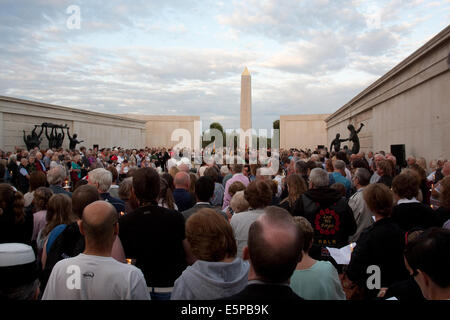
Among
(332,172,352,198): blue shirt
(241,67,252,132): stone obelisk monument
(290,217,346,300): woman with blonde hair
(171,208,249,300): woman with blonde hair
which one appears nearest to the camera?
(171,208,249,300): woman with blonde hair

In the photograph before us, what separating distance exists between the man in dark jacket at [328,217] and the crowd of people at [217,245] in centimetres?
1

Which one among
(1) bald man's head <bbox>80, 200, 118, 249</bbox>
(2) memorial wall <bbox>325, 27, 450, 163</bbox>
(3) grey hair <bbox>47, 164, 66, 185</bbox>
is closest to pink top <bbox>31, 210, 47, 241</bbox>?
(3) grey hair <bbox>47, 164, 66, 185</bbox>

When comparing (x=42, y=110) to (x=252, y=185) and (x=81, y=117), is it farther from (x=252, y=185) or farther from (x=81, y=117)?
(x=252, y=185)

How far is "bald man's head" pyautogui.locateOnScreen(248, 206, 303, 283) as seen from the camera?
71.8 inches

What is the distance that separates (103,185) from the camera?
5160mm

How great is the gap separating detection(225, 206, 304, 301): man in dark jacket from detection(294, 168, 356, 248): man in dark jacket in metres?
2.49

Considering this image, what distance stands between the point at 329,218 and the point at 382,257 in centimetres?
102

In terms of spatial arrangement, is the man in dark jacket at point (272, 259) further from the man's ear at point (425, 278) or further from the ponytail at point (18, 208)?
the ponytail at point (18, 208)

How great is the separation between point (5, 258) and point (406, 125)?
48.7 feet

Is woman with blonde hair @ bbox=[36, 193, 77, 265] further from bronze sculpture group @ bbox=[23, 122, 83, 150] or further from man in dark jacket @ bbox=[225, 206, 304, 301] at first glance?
bronze sculpture group @ bbox=[23, 122, 83, 150]

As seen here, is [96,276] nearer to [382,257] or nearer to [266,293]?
[266,293]

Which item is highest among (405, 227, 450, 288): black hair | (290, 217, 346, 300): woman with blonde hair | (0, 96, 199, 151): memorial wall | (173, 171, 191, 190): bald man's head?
(0, 96, 199, 151): memorial wall

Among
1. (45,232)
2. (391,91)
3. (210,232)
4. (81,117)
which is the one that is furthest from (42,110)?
(210,232)

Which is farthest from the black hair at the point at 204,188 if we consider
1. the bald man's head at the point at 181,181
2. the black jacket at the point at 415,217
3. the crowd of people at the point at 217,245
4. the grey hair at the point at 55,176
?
the grey hair at the point at 55,176
